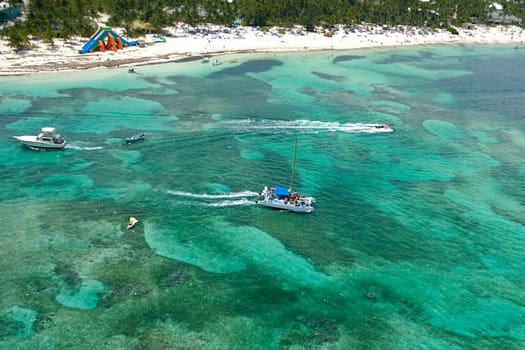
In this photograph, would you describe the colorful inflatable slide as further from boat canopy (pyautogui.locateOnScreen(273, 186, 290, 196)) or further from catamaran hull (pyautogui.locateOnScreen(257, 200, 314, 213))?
catamaran hull (pyautogui.locateOnScreen(257, 200, 314, 213))

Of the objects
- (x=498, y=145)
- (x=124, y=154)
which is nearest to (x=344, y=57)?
(x=498, y=145)

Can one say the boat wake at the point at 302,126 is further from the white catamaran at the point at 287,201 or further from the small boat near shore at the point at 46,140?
the small boat near shore at the point at 46,140

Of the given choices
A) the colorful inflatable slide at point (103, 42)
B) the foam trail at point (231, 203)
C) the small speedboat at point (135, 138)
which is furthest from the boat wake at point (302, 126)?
the colorful inflatable slide at point (103, 42)

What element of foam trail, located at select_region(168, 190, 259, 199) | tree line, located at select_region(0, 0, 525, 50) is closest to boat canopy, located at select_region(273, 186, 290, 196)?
foam trail, located at select_region(168, 190, 259, 199)

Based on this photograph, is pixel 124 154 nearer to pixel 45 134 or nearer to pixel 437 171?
pixel 45 134

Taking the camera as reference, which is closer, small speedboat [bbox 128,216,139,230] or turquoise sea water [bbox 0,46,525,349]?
turquoise sea water [bbox 0,46,525,349]

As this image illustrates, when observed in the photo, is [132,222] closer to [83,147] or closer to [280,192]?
[280,192]
